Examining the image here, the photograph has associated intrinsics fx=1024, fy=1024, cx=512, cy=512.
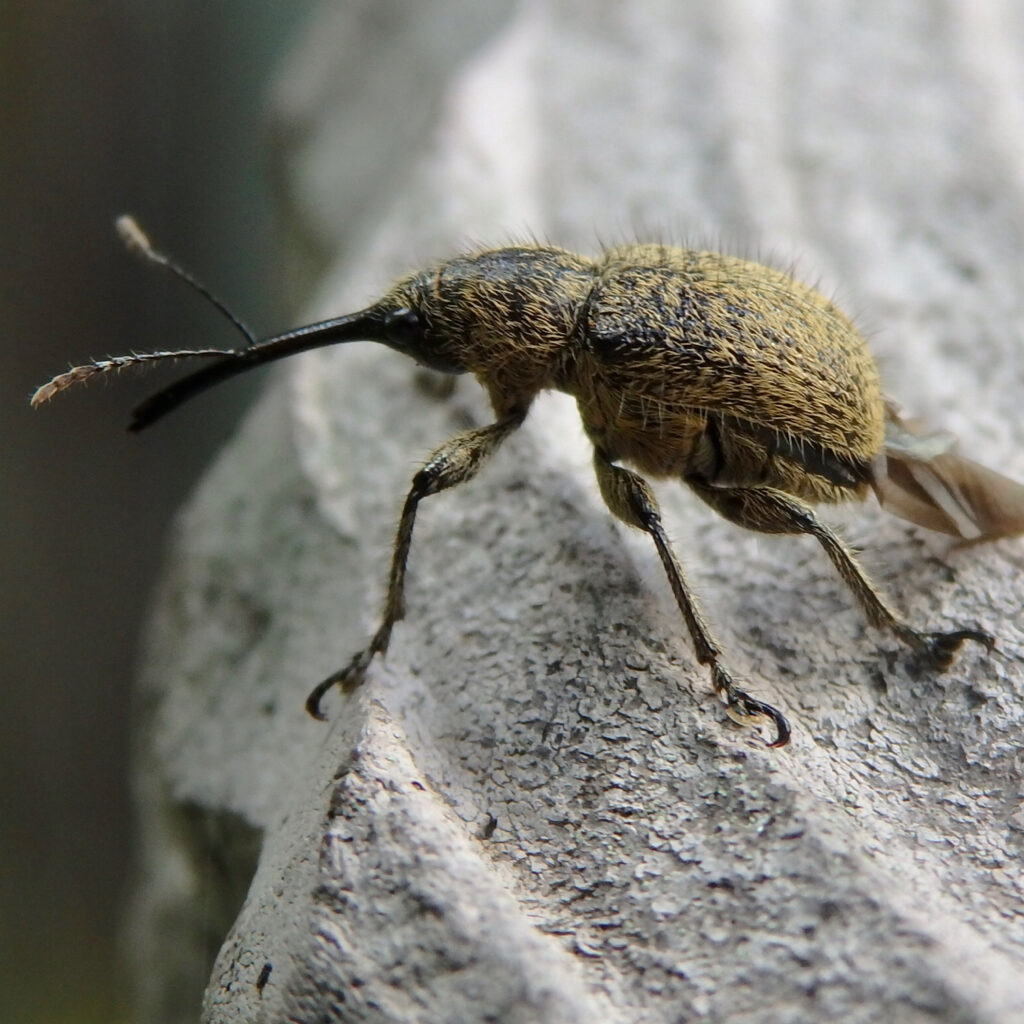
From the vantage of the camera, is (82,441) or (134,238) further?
(82,441)

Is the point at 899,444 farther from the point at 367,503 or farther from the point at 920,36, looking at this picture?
the point at 920,36

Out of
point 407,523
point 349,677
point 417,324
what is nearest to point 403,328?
point 417,324

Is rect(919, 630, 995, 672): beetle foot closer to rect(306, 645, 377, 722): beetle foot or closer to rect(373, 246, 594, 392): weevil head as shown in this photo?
rect(373, 246, 594, 392): weevil head


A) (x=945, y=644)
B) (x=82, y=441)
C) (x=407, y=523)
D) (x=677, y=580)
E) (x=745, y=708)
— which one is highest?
(x=82, y=441)

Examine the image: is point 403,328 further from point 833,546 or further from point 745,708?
point 745,708

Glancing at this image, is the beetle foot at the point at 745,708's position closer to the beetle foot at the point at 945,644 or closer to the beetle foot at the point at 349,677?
the beetle foot at the point at 945,644

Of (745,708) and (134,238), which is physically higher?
(134,238)

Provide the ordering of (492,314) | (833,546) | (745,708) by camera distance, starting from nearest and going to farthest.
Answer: (745,708) → (833,546) → (492,314)

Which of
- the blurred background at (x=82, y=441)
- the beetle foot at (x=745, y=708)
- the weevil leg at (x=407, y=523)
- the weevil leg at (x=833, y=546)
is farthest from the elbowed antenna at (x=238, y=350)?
the blurred background at (x=82, y=441)
